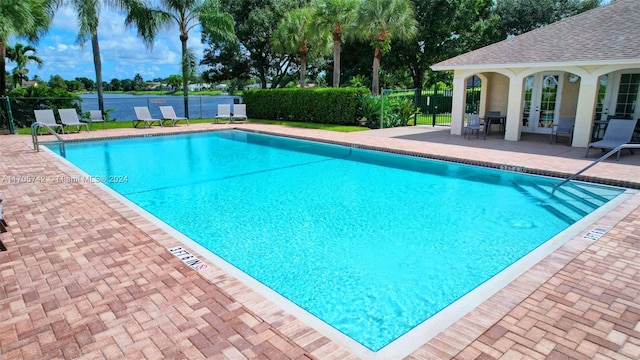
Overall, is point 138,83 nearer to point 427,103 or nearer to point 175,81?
point 175,81

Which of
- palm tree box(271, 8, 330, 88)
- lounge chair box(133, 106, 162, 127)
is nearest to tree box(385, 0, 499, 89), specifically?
palm tree box(271, 8, 330, 88)

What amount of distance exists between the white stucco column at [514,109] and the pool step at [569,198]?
5.59 m

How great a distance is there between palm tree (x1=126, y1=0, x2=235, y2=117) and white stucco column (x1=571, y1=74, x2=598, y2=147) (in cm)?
1715

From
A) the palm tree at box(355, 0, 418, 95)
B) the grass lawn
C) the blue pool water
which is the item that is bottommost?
the blue pool water

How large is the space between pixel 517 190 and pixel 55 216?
29.2ft

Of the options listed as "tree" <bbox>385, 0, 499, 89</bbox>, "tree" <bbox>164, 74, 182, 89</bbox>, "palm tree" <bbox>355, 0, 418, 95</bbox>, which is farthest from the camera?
"tree" <bbox>385, 0, 499, 89</bbox>

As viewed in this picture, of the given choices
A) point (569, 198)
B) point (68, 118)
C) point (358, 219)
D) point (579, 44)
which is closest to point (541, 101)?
point (579, 44)

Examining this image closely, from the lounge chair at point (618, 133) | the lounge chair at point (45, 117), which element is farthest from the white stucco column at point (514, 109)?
the lounge chair at point (45, 117)

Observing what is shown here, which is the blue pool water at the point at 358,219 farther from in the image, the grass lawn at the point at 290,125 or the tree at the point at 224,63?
the tree at the point at 224,63

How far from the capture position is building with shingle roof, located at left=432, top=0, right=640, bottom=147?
39.5 ft

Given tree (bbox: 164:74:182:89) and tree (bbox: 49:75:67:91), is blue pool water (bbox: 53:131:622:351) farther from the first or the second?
tree (bbox: 164:74:182:89)

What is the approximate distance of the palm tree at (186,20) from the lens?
21094 mm

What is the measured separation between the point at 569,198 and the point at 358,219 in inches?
173

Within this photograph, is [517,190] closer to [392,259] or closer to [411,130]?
[392,259]
